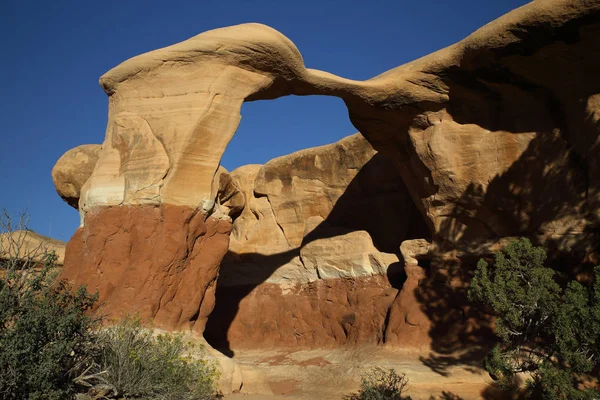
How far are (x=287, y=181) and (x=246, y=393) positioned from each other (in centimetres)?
1008

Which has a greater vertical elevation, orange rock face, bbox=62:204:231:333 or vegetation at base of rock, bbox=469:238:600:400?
orange rock face, bbox=62:204:231:333

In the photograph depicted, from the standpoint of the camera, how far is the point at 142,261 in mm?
11078

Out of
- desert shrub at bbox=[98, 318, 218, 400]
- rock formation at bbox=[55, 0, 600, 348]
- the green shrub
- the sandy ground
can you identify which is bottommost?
the sandy ground

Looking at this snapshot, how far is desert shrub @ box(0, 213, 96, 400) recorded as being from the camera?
5.95 metres

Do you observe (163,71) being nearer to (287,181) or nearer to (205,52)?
(205,52)

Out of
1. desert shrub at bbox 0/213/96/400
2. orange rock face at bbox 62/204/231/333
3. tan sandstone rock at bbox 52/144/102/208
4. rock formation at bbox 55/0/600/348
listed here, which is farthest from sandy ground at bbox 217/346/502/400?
tan sandstone rock at bbox 52/144/102/208

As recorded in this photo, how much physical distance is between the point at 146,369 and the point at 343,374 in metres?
5.99

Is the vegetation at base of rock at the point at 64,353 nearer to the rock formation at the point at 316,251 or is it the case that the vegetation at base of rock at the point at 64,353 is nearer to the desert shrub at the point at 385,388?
the desert shrub at the point at 385,388

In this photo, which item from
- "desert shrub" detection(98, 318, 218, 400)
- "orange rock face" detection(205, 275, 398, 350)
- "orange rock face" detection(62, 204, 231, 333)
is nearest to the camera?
"desert shrub" detection(98, 318, 218, 400)

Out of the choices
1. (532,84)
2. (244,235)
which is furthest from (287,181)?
(532,84)

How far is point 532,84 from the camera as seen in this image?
11.8m

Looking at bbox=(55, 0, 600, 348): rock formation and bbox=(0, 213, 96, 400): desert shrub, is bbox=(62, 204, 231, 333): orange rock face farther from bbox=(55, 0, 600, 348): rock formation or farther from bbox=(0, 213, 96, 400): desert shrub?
bbox=(0, 213, 96, 400): desert shrub

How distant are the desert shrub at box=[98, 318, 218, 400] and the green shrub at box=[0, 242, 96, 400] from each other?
0.51 metres

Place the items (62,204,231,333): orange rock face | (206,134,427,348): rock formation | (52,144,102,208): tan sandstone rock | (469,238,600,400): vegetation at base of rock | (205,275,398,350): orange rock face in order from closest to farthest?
(469,238,600,400): vegetation at base of rock → (62,204,231,333): orange rock face → (205,275,398,350): orange rock face → (206,134,427,348): rock formation → (52,144,102,208): tan sandstone rock
